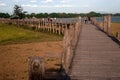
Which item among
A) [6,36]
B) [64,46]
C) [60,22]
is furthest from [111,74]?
[60,22]

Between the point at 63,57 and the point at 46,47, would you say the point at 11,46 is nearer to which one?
the point at 46,47

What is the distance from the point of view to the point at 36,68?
5895 millimetres

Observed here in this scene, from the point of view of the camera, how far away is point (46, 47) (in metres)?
26.0

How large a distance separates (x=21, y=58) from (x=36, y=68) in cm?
1416

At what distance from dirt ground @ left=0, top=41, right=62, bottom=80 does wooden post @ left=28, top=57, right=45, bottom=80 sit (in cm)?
389

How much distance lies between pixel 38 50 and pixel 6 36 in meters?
12.1

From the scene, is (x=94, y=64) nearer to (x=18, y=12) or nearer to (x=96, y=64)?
(x=96, y=64)

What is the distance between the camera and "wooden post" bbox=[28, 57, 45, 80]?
5.78 metres

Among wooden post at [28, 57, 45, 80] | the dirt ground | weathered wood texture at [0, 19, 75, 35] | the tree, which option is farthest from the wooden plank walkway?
the tree

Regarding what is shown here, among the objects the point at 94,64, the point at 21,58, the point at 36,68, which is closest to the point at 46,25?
the point at 21,58

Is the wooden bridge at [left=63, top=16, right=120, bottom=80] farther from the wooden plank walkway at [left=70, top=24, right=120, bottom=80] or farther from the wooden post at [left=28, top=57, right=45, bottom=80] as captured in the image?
the wooden post at [left=28, top=57, right=45, bottom=80]

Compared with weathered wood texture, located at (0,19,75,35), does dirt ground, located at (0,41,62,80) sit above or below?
below

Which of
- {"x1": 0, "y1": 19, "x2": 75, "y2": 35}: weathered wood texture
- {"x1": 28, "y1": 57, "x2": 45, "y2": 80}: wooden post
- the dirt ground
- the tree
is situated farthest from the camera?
the tree

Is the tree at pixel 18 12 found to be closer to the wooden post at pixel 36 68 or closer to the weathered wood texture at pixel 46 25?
the weathered wood texture at pixel 46 25
